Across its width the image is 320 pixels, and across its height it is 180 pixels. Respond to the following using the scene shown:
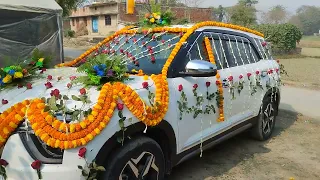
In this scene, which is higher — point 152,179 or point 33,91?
point 33,91

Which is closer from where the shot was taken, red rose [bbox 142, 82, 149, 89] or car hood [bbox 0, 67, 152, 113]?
car hood [bbox 0, 67, 152, 113]

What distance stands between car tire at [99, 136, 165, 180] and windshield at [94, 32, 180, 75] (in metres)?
0.83

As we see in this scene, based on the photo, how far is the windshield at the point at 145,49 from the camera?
12.0 feet

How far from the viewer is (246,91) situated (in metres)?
4.70

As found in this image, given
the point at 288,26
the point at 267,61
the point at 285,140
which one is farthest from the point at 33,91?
the point at 288,26

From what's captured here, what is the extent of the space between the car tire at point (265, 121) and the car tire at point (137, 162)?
8.15 ft

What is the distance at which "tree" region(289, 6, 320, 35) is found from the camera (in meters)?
102

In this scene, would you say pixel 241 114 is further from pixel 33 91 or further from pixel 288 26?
pixel 288 26

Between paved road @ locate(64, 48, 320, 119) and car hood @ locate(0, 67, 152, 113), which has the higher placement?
car hood @ locate(0, 67, 152, 113)

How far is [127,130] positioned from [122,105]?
0.75 ft

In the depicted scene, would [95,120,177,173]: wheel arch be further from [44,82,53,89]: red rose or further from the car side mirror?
[44,82,53,89]: red rose

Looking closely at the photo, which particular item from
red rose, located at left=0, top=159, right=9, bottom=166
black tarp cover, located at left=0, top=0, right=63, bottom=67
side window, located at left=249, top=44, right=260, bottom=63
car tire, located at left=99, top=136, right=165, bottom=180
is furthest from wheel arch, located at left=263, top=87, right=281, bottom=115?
black tarp cover, located at left=0, top=0, right=63, bottom=67

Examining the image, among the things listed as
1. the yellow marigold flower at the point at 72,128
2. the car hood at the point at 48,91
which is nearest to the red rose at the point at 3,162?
the car hood at the point at 48,91

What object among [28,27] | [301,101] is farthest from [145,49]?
[28,27]
